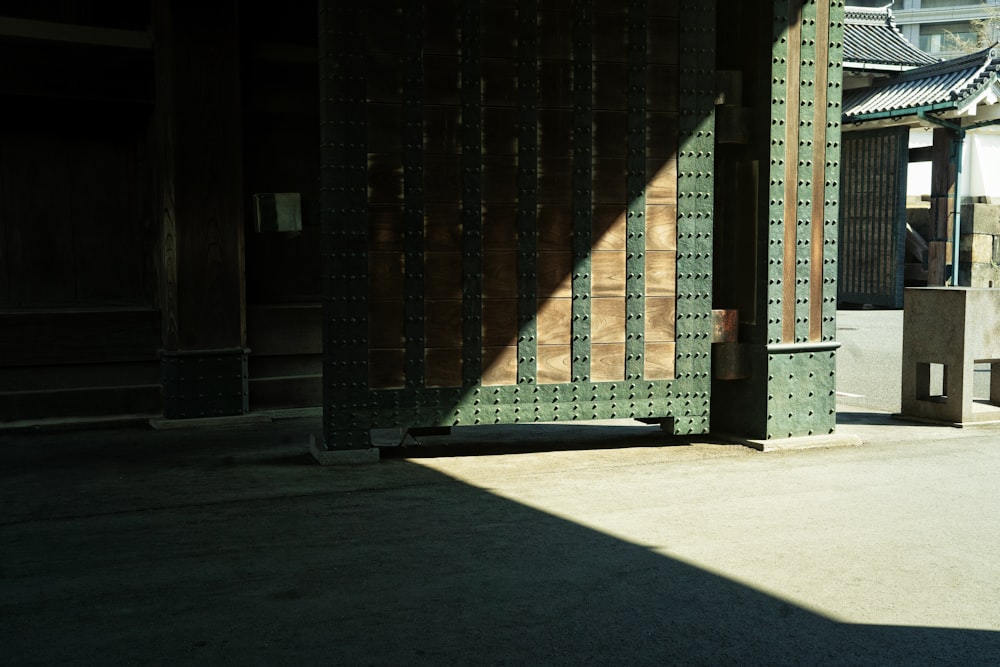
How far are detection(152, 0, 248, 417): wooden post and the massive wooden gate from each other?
7.32 feet

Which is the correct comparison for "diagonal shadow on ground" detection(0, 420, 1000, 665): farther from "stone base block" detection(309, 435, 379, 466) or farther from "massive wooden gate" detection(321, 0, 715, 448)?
"massive wooden gate" detection(321, 0, 715, 448)

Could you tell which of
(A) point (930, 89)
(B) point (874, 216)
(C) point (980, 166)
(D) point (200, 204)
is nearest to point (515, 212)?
(D) point (200, 204)

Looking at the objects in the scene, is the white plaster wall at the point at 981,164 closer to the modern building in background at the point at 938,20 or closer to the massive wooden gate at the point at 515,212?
the massive wooden gate at the point at 515,212

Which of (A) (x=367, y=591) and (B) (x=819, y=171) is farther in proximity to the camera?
(B) (x=819, y=171)

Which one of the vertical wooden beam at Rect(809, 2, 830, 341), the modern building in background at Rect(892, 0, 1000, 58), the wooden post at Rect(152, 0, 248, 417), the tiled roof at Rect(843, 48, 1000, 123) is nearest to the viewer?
the vertical wooden beam at Rect(809, 2, 830, 341)

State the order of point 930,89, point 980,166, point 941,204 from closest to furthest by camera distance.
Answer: point 930,89
point 941,204
point 980,166

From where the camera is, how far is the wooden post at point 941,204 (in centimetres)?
1961

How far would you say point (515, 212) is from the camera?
6523 mm

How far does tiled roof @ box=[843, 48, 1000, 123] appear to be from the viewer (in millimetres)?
18344

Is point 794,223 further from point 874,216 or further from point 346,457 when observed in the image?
point 874,216

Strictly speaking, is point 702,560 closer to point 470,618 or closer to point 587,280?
point 470,618

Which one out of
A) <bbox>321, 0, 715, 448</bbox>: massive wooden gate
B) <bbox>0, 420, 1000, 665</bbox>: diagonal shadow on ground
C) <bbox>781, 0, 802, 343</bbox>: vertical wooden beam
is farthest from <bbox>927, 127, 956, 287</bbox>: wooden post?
<bbox>0, 420, 1000, 665</bbox>: diagonal shadow on ground

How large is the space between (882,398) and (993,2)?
53.2 m

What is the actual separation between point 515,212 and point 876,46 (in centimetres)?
1961
